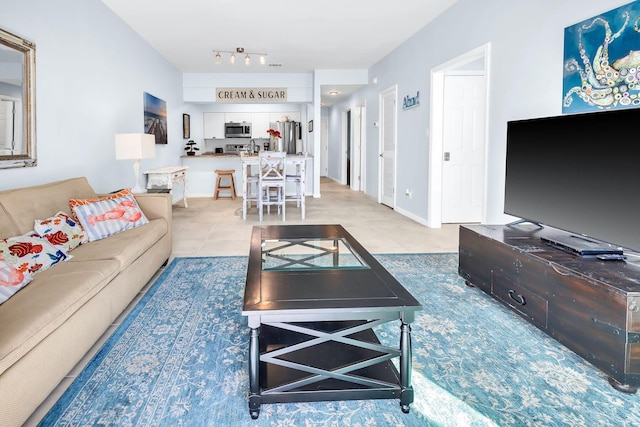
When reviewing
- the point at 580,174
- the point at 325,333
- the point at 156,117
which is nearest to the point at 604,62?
the point at 580,174

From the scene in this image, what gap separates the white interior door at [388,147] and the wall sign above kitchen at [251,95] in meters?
2.41

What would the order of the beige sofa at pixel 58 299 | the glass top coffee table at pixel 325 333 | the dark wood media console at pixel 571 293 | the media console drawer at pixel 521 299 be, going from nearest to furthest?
1. the beige sofa at pixel 58 299
2. the glass top coffee table at pixel 325 333
3. the dark wood media console at pixel 571 293
4. the media console drawer at pixel 521 299

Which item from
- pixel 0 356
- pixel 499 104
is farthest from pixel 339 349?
pixel 499 104

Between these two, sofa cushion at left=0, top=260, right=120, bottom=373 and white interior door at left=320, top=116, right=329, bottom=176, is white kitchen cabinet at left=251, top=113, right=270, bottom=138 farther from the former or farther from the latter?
sofa cushion at left=0, top=260, right=120, bottom=373

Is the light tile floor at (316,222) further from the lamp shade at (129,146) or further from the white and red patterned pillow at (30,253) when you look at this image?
the white and red patterned pillow at (30,253)

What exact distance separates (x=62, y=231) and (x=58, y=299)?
108cm

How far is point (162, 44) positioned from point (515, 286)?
614cm

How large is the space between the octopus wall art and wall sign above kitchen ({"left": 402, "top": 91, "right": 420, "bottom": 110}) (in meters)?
3.10

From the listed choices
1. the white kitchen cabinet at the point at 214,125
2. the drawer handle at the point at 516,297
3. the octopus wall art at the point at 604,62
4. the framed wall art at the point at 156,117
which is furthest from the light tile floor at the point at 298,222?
the white kitchen cabinet at the point at 214,125

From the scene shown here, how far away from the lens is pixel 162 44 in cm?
662

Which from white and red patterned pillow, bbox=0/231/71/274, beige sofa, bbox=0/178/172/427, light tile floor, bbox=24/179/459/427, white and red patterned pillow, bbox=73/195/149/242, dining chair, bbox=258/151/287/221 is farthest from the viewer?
dining chair, bbox=258/151/287/221

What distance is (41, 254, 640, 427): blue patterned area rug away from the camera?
172cm

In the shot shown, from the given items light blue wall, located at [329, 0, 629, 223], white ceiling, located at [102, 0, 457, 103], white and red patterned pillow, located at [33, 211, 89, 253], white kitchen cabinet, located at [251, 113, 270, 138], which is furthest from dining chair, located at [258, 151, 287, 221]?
white kitchen cabinet, located at [251, 113, 270, 138]

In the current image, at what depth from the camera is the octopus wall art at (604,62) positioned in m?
2.47
